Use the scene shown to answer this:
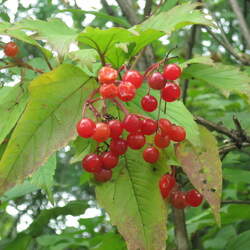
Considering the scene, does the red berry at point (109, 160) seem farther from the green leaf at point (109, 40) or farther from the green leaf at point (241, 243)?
the green leaf at point (241, 243)

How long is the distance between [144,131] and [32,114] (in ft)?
0.99

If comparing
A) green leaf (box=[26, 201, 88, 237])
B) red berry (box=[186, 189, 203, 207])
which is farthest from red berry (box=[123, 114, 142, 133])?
green leaf (box=[26, 201, 88, 237])

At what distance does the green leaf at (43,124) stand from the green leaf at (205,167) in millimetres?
338

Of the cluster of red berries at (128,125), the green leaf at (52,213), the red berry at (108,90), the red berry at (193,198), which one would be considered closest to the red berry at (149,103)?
the cluster of red berries at (128,125)

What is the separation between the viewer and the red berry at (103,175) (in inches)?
48.8

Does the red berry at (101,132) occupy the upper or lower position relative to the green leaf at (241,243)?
upper

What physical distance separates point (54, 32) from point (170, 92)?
34 centimetres

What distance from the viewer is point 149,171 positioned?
1.28 m

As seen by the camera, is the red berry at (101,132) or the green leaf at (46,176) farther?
the green leaf at (46,176)

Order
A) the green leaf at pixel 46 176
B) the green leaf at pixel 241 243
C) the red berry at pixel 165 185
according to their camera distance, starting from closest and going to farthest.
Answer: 1. the red berry at pixel 165 185
2. the green leaf at pixel 46 176
3. the green leaf at pixel 241 243

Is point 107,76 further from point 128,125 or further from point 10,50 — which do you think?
point 10,50

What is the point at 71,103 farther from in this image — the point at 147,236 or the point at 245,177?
the point at 245,177

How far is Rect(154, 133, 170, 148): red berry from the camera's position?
3.89 ft

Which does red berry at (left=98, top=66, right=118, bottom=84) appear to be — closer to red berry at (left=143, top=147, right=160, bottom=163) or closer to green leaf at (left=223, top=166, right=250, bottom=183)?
red berry at (left=143, top=147, right=160, bottom=163)
